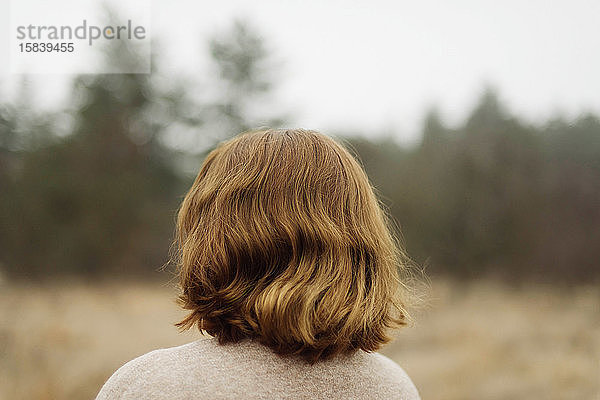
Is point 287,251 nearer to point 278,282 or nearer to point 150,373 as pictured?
point 278,282

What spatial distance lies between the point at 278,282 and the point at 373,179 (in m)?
7.07

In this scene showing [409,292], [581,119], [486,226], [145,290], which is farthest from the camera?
[145,290]

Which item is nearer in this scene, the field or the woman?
the woman

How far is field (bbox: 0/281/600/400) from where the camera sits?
452 cm

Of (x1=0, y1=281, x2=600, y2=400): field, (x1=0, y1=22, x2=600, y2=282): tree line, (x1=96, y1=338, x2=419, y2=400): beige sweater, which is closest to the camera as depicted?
(x1=96, y1=338, x2=419, y2=400): beige sweater

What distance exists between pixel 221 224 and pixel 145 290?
26.1ft

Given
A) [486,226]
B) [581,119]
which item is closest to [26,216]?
[486,226]

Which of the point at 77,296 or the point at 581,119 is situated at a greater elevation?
the point at 581,119

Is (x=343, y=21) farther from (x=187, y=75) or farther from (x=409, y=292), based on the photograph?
(x=409, y=292)

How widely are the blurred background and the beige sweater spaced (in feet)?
11.9

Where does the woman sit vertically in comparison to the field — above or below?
above

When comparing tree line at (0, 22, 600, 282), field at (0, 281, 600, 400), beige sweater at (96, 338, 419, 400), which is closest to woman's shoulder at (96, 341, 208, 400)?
beige sweater at (96, 338, 419, 400)

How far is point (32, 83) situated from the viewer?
614cm

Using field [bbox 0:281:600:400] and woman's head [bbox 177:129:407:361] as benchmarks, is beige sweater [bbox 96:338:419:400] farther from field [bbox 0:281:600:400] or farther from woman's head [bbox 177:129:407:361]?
field [bbox 0:281:600:400]
